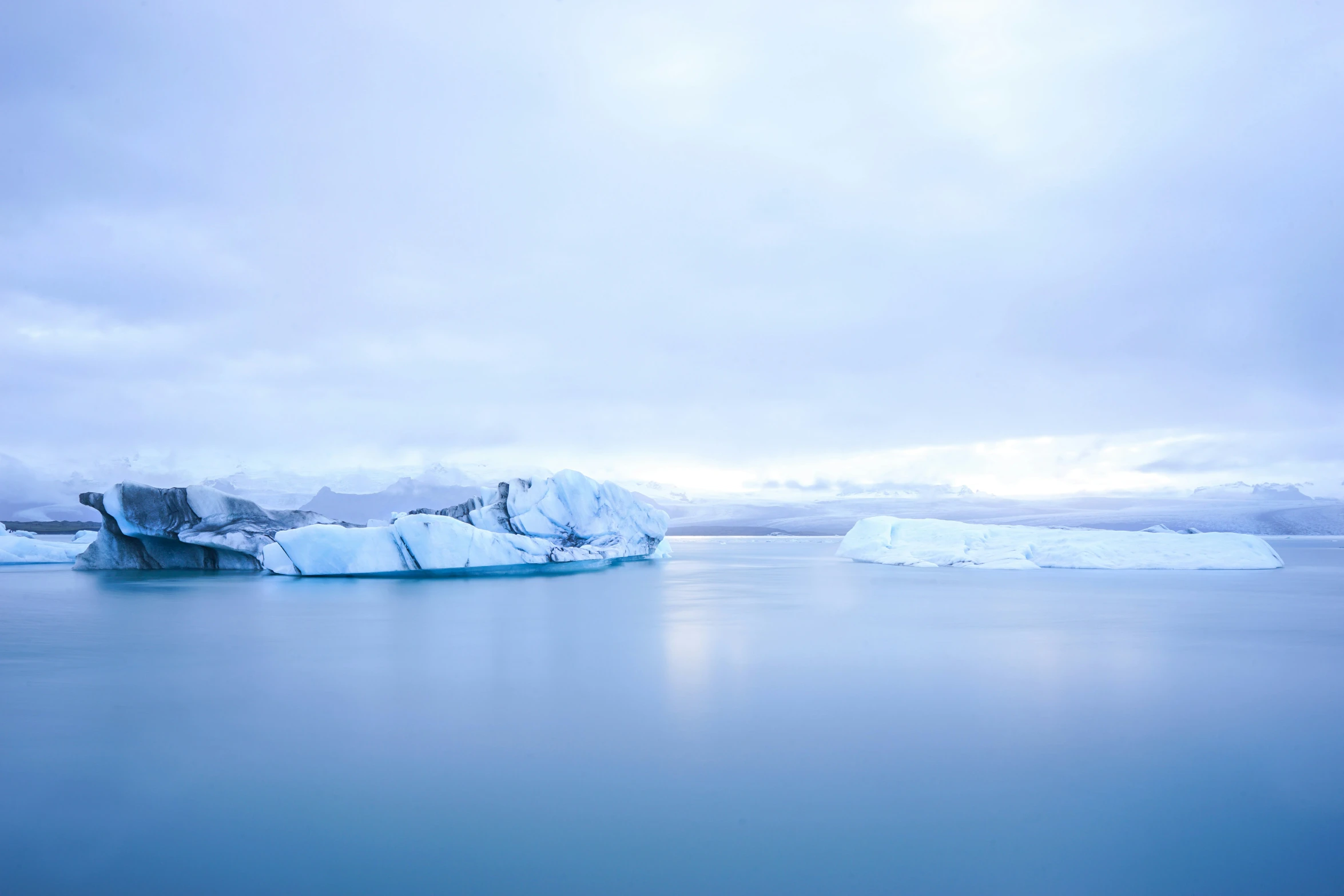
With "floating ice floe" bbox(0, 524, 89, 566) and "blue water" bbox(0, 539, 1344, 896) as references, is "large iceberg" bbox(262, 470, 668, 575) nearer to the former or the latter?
"blue water" bbox(0, 539, 1344, 896)

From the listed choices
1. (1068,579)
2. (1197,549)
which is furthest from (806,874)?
(1197,549)

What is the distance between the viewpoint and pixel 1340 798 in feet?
10.2

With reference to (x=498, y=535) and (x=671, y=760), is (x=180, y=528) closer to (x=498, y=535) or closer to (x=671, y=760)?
(x=498, y=535)

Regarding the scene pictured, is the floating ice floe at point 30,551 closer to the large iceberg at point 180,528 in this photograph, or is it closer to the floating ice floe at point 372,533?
the floating ice floe at point 372,533

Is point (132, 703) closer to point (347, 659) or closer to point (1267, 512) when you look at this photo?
point (347, 659)

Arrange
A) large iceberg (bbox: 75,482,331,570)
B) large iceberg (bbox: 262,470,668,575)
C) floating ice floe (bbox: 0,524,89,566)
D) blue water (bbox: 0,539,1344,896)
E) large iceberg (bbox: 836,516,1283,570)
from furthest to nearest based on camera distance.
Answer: floating ice floe (bbox: 0,524,89,566)
large iceberg (bbox: 836,516,1283,570)
large iceberg (bbox: 75,482,331,570)
large iceberg (bbox: 262,470,668,575)
blue water (bbox: 0,539,1344,896)

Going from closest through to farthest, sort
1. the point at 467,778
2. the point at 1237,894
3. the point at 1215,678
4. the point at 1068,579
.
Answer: the point at 1237,894, the point at 467,778, the point at 1215,678, the point at 1068,579

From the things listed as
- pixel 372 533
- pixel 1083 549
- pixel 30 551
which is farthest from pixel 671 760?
pixel 30 551

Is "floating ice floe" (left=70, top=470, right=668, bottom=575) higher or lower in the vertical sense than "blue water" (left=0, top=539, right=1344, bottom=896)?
higher

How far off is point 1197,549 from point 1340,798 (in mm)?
18295

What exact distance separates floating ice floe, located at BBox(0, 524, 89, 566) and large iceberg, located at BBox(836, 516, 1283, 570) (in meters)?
22.6

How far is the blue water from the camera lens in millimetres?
2529

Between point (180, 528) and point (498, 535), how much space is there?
247 inches

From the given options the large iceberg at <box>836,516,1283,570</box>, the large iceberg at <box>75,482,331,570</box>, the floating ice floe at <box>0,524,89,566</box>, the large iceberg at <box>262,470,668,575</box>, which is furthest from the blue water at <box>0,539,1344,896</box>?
the floating ice floe at <box>0,524,89,566</box>
